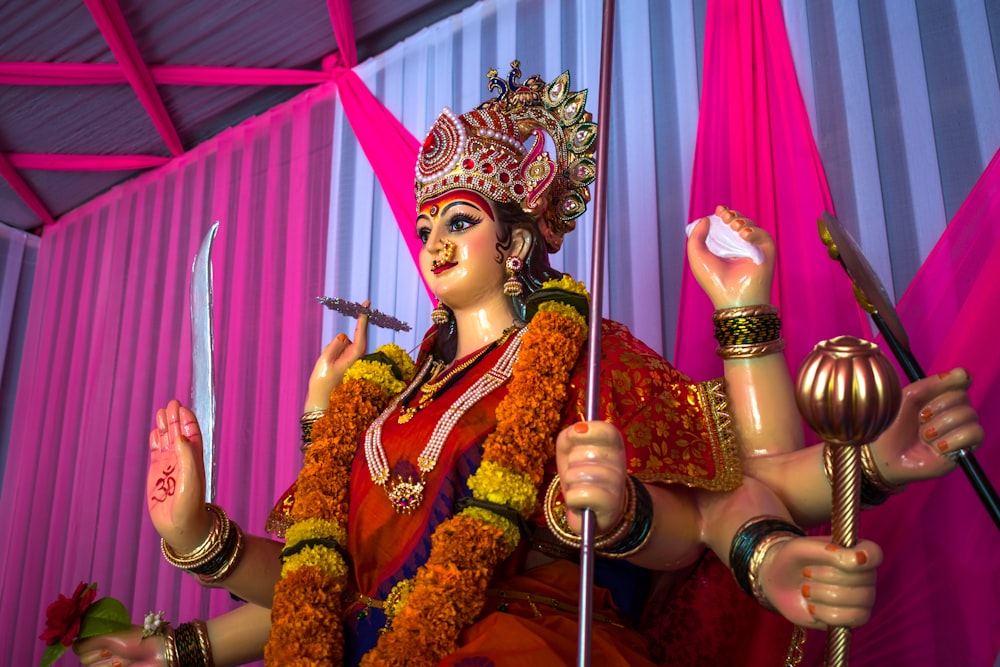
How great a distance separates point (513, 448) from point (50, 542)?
3.45 meters

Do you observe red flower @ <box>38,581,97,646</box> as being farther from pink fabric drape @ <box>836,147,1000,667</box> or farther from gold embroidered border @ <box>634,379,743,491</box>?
pink fabric drape @ <box>836,147,1000,667</box>

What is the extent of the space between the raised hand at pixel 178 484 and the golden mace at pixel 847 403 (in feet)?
4.08

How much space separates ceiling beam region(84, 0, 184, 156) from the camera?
10.8 ft

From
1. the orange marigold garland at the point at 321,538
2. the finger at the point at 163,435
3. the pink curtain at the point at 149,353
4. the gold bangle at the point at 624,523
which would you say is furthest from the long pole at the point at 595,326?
the pink curtain at the point at 149,353

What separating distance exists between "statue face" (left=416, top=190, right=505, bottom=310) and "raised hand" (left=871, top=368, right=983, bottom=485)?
859mm

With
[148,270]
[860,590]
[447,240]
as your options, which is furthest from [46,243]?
[860,590]

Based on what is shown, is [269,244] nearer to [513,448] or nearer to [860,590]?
[513,448]

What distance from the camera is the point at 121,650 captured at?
178 centimetres

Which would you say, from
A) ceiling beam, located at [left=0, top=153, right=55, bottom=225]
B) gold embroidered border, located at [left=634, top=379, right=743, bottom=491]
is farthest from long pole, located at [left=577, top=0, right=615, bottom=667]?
ceiling beam, located at [left=0, top=153, right=55, bottom=225]

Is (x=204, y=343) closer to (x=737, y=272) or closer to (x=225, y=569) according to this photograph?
(x=225, y=569)

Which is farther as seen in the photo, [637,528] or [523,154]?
[523,154]

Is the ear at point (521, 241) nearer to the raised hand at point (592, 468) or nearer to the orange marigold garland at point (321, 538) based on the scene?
the orange marigold garland at point (321, 538)

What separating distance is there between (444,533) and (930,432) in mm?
758

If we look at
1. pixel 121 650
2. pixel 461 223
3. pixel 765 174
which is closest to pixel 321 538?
pixel 121 650
